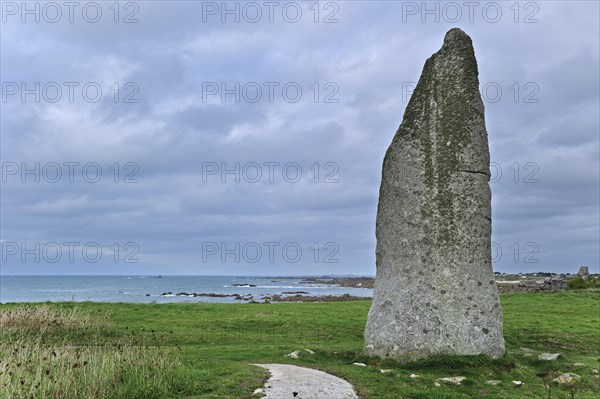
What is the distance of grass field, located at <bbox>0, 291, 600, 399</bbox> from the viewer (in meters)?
12.5

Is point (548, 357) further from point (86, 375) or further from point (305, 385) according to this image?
point (86, 375)

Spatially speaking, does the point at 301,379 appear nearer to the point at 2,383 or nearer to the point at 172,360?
the point at 172,360

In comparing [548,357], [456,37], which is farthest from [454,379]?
[456,37]

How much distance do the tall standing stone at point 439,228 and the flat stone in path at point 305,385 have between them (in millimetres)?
3934

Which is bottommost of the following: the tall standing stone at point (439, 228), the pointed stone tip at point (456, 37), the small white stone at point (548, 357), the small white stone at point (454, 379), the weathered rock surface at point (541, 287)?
the weathered rock surface at point (541, 287)

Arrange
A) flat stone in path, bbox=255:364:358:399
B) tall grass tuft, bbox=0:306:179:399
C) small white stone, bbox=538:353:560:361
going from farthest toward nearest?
1. small white stone, bbox=538:353:560:361
2. flat stone in path, bbox=255:364:358:399
3. tall grass tuft, bbox=0:306:179:399

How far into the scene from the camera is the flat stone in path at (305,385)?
12.0 m

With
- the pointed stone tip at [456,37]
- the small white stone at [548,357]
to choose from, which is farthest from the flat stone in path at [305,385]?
the pointed stone tip at [456,37]

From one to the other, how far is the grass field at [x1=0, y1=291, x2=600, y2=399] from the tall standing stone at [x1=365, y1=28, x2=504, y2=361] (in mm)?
891

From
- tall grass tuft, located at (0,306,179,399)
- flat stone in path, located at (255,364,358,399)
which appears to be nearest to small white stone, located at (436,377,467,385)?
flat stone in path, located at (255,364,358,399)

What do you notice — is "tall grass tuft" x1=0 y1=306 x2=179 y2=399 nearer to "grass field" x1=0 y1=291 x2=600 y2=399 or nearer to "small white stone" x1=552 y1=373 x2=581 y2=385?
"grass field" x1=0 y1=291 x2=600 y2=399

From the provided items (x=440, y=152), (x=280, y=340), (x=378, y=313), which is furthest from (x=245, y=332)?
(x=440, y=152)

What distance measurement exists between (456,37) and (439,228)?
22.8 feet

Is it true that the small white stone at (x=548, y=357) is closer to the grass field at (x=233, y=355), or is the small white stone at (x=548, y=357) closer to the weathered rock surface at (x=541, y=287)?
the grass field at (x=233, y=355)
